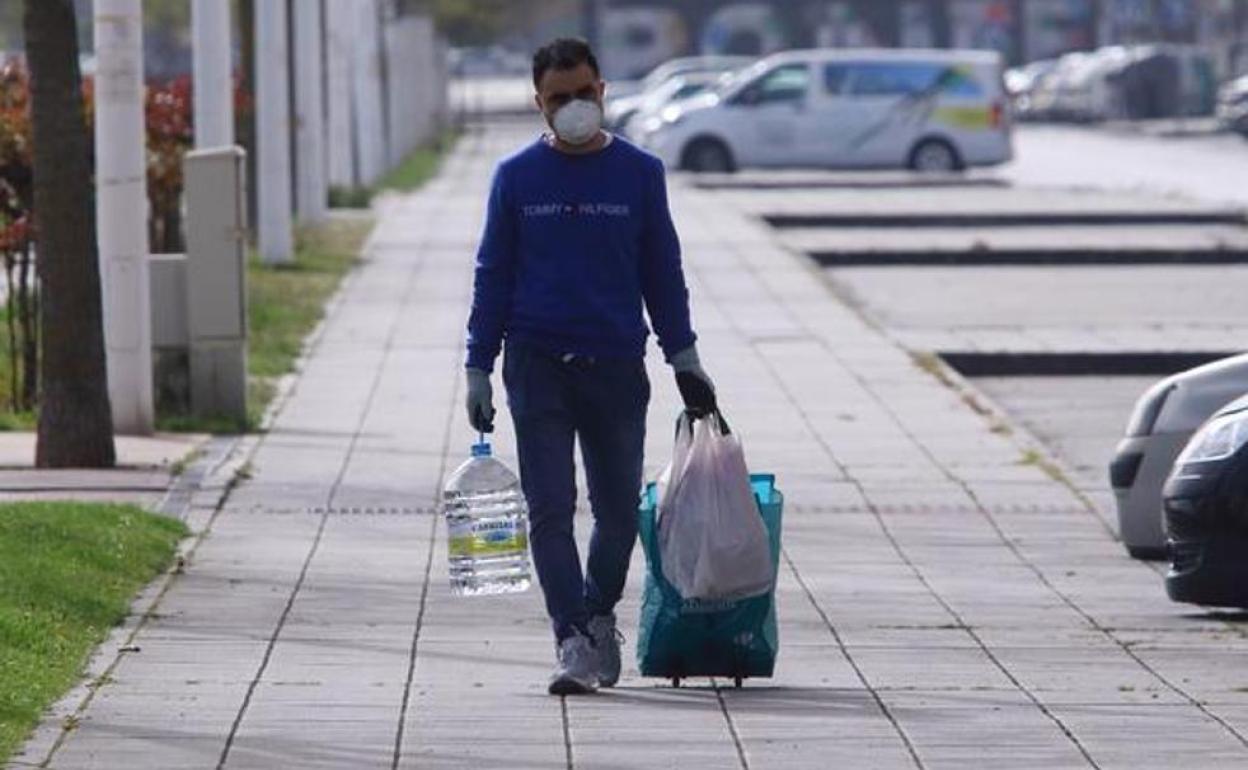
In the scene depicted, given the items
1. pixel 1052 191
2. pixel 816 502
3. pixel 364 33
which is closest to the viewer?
pixel 816 502

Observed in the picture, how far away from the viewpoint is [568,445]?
8.42 m

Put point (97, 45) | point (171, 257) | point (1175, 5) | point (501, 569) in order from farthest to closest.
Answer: point (1175, 5), point (171, 257), point (97, 45), point (501, 569)

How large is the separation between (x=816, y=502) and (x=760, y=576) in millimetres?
4941

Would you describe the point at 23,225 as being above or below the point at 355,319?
above

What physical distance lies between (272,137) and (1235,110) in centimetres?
3575

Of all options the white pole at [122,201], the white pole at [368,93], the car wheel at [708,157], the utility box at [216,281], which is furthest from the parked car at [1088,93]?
the white pole at [122,201]

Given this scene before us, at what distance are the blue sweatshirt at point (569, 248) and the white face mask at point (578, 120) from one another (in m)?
0.11

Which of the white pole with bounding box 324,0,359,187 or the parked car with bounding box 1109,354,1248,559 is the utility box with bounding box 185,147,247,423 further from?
the white pole with bounding box 324,0,359,187

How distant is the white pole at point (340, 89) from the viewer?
38000 mm

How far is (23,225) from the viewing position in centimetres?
1595

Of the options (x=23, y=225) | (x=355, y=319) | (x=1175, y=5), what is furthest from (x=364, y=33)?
(x=1175, y=5)

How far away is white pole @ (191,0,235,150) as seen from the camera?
2009 cm

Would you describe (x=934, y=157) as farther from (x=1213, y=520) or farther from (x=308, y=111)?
(x=1213, y=520)

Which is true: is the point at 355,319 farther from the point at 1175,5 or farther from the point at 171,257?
the point at 1175,5
